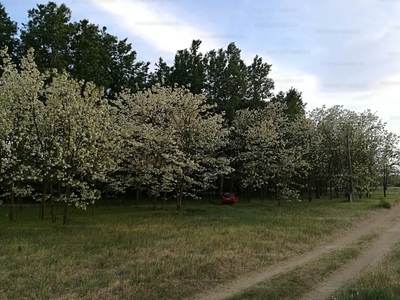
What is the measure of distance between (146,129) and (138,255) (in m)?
16.8

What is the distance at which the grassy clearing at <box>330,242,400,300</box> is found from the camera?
7.73 m

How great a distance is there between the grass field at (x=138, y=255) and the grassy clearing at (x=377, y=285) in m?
3.20

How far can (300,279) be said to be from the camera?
32.9 feet

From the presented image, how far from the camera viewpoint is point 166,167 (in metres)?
29.6

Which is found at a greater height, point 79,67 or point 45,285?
point 79,67

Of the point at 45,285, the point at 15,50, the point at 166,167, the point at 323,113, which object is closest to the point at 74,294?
the point at 45,285

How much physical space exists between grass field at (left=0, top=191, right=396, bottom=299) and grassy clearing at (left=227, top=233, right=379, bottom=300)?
1241mm

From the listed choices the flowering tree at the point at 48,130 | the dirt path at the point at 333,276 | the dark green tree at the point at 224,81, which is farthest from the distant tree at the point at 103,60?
the dirt path at the point at 333,276

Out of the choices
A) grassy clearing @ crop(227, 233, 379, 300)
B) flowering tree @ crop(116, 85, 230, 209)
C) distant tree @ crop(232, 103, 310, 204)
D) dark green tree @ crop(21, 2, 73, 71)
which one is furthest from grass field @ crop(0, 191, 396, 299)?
dark green tree @ crop(21, 2, 73, 71)

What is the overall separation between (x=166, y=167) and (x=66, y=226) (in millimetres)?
10592

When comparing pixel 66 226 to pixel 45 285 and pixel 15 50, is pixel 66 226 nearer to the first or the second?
pixel 45 285

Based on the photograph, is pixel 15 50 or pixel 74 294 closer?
pixel 74 294

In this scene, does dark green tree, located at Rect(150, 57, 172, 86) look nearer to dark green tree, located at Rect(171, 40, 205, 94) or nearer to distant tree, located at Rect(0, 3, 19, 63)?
dark green tree, located at Rect(171, 40, 205, 94)

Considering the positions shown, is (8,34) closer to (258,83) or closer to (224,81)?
(224,81)
